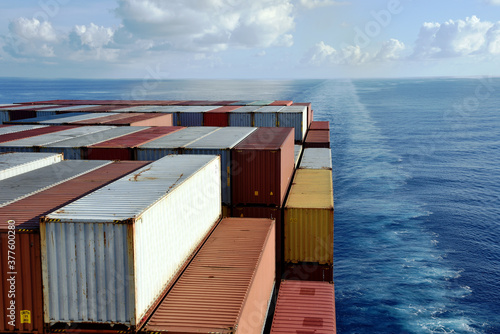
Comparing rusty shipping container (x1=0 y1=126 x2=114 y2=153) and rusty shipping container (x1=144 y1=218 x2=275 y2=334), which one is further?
rusty shipping container (x1=0 y1=126 x2=114 y2=153)

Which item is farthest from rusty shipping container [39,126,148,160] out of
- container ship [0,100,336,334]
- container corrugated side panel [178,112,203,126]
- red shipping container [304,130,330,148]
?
red shipping container [304,130,330,148]

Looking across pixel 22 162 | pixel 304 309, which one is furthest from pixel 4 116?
pixel 304 309

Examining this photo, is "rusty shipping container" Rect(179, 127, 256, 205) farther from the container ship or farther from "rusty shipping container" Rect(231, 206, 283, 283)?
"rusty shipping container" Rect(231, 206, 283, 283)

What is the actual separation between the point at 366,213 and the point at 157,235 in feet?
111

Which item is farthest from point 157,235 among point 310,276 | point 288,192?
point 288,192

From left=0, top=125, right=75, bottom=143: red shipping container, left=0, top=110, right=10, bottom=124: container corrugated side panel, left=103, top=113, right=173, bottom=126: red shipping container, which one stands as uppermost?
left=0, top=110, right=10, bottom=124: container corrugated side panel

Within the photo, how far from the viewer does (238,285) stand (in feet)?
38.2

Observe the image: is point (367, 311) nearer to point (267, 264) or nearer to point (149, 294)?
point (267, 264)

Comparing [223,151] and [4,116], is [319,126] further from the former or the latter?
[223,151]

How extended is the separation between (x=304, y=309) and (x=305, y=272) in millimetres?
4147

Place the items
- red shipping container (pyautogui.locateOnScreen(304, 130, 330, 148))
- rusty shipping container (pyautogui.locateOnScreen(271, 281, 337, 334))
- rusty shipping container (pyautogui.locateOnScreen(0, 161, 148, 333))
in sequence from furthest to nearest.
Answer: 1. red shipping container (pyautogui.locateOnScreen(304, 130, 330, 148))
2. rusty shipping container (pyautogui.locateOnScreen(271, 281, 337, 334))
3. rusty shipping container (pyautogui.locateOnScreen(0, 161, 148, 333))

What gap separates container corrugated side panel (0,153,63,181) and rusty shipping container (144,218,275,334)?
7573 mm

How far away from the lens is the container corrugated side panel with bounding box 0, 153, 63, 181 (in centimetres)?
1587

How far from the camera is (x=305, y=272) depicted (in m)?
20.2
